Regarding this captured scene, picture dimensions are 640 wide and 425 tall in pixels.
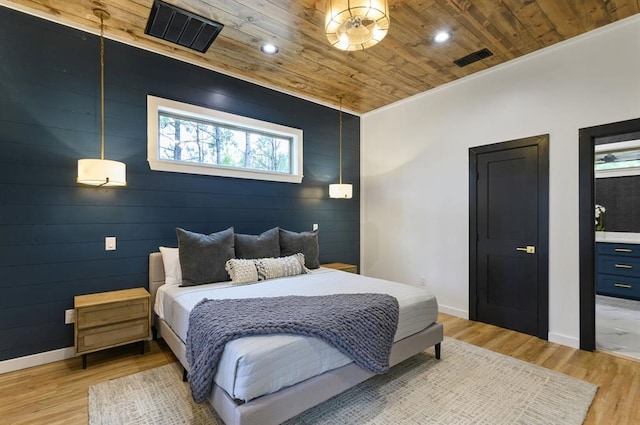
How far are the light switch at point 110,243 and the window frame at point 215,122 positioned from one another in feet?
2.66

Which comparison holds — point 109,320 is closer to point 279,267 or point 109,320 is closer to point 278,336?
point 279,267

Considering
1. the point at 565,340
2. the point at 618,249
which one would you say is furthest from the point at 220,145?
the point at 618,249

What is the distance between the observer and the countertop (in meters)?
4.88

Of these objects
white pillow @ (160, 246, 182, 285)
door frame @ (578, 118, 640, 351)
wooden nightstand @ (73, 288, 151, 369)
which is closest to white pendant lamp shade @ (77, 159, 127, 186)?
white pillow @ (160, 246, 182, 285)

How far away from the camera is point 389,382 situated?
2.41m

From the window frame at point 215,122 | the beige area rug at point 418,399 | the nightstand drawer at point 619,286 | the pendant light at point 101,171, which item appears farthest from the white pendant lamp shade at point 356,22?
the nightstand drawer at point 619,286

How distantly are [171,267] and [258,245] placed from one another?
3.06ft

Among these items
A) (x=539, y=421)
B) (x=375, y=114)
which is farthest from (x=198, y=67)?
(x=539, y=421)

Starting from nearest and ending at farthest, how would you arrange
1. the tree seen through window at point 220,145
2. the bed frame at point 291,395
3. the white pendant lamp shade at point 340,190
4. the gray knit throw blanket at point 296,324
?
the bed frame at point 291,395 < the gray knit throw blanket at point 296,324 < the tree seen through window at point 220,145 < the white pendant lamp shade at point 340,190

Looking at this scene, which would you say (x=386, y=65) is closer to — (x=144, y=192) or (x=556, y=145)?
(x=556, y=145)

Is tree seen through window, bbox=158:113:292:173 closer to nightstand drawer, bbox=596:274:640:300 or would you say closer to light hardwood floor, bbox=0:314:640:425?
light hardwood floor, bbox=0:314:640:425

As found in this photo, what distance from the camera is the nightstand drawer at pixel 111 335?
2529mm

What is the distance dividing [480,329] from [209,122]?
4073 mm

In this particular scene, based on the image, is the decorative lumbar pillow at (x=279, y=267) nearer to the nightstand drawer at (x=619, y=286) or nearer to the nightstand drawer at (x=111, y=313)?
the nightstand drawer at (x=111, y=313)
